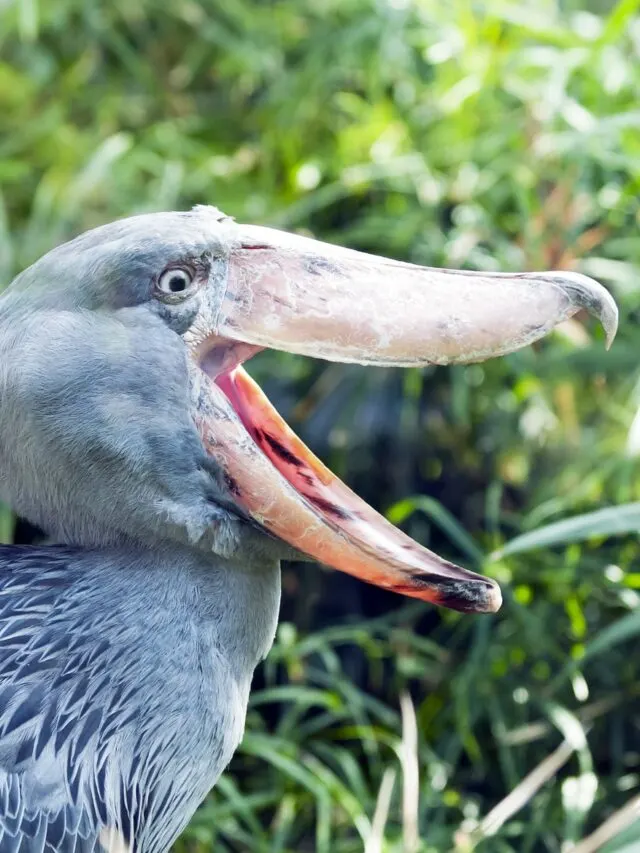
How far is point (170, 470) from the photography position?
3.57ft

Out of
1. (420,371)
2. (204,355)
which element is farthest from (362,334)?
(420,371)

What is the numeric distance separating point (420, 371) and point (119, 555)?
1.18m

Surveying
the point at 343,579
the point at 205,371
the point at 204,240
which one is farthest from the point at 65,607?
the point at 343,579

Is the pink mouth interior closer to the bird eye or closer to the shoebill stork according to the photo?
the shoebill stork

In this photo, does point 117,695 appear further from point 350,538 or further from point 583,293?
point 583,293

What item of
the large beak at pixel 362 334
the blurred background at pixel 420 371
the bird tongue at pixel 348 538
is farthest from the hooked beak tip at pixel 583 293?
the blurred background at pixel 420 371

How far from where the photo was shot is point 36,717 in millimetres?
1073

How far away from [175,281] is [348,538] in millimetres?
289

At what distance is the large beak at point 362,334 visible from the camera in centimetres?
109

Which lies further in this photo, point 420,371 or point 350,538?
point 420,371

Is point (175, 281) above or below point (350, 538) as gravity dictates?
above

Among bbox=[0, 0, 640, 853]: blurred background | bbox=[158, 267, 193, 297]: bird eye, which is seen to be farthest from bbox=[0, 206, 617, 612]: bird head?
bbox=[0, 0, 640, 853]: blurred background

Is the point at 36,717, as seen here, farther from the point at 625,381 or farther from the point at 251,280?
the point at 625,381

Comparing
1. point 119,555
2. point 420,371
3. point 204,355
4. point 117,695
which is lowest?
point 117,695
